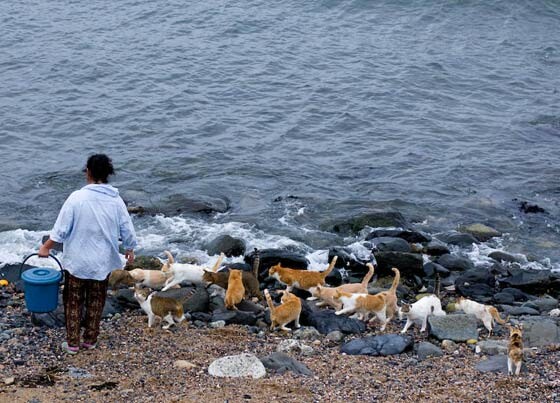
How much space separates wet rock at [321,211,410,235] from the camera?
17.8 m

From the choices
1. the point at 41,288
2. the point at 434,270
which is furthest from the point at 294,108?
the point at 41,288

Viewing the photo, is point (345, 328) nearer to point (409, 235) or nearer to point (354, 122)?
point (409, 235)

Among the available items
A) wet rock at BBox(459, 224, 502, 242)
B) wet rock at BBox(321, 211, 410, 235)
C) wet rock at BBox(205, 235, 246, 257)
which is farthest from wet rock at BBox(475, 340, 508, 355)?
wet rock at BBox(321, 211, 410, 235)

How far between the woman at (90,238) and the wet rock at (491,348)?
456cm

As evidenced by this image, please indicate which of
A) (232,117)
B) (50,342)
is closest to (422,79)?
(232,117)

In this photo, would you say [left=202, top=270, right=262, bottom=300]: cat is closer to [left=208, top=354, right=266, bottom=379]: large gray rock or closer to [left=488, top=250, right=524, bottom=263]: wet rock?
[left=208, top=354, right=266, bottom=379]: large gray rock

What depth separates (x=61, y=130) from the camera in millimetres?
23672

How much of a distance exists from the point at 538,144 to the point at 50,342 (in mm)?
16118

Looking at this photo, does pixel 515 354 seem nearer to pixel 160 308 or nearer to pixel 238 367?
pixel 238 367

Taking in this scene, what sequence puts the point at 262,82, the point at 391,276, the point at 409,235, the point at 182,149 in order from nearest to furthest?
the point at 391,276
the point at 409,235
the point at 182,149
the point at 262,82

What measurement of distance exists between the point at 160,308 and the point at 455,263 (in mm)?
6682

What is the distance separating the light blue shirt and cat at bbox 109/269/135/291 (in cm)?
369

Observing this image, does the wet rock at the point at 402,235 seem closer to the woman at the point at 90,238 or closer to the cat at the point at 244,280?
the cat at the point at 244,280

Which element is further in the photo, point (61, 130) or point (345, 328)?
point (61, 130)
